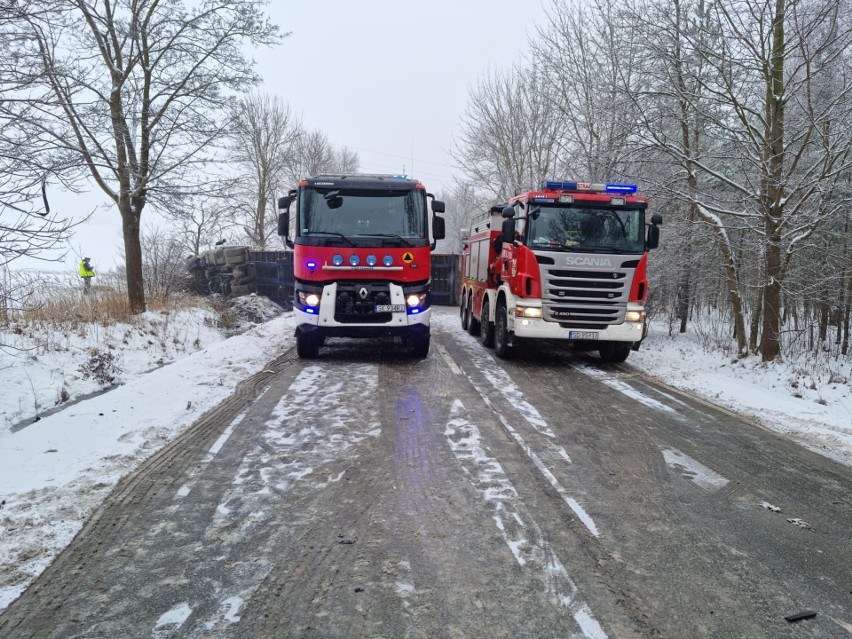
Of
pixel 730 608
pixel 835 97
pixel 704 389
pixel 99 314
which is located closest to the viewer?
pixel 730 608

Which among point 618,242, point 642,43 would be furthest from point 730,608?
point 642,43

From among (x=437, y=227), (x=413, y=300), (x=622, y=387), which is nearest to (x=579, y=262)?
(x=622, y=387)

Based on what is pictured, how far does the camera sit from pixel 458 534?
3.47m

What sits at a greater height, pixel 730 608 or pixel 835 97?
pixel 835 97

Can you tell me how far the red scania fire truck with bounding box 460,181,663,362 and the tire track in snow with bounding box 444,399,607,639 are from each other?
4179mm

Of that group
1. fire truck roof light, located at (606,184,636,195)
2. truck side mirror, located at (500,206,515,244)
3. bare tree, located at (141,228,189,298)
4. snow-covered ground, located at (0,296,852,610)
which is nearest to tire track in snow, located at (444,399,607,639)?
snow-covered ground, located at (0,296,852,610)

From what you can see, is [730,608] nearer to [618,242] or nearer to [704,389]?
[704,389]

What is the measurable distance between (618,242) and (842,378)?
155 inches

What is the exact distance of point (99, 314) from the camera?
11.3 meters

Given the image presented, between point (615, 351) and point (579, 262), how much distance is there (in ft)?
6.97

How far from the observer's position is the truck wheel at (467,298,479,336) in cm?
1376

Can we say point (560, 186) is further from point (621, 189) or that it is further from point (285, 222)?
point (285, 222)

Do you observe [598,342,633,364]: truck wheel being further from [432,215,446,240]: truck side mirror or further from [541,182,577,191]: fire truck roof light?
[432,215,446,240]: truck side mirror

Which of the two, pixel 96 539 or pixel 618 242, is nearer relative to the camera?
pixel 96 539
